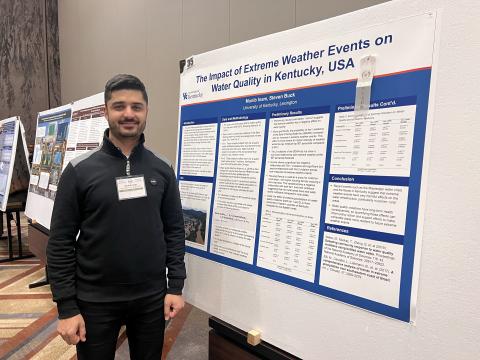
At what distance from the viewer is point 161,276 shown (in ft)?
4.45

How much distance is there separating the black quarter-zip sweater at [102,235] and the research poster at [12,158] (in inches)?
109

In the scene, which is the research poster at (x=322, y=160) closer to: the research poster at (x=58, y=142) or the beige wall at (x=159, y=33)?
the research poster at (x=58, y=142)

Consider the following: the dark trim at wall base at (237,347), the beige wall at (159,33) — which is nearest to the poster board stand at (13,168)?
the beige wall at (159,33)

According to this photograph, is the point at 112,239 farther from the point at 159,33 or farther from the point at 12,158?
the point at 159,33

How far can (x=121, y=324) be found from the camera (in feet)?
4.39

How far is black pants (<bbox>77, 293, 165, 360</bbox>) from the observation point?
4.13ft

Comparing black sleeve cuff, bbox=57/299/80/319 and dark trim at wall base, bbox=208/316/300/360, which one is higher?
black sleeve cuff, bbox=57/299/80/319

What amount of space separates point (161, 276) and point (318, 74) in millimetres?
954

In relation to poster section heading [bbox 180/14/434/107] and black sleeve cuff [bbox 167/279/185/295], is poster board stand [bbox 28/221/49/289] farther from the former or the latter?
poster section heading [bbox 180/14/434/107]

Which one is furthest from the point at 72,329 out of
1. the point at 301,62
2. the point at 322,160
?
the point at 301,62

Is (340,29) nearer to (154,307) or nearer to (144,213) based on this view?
(144,213)

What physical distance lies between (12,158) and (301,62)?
3.51 metres

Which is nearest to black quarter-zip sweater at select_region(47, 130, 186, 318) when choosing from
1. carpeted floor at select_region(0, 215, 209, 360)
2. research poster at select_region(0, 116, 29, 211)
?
carpeted floor at select_region(0, 215, 209, 360)

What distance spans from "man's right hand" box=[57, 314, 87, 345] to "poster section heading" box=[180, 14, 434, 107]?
963 millimetres
